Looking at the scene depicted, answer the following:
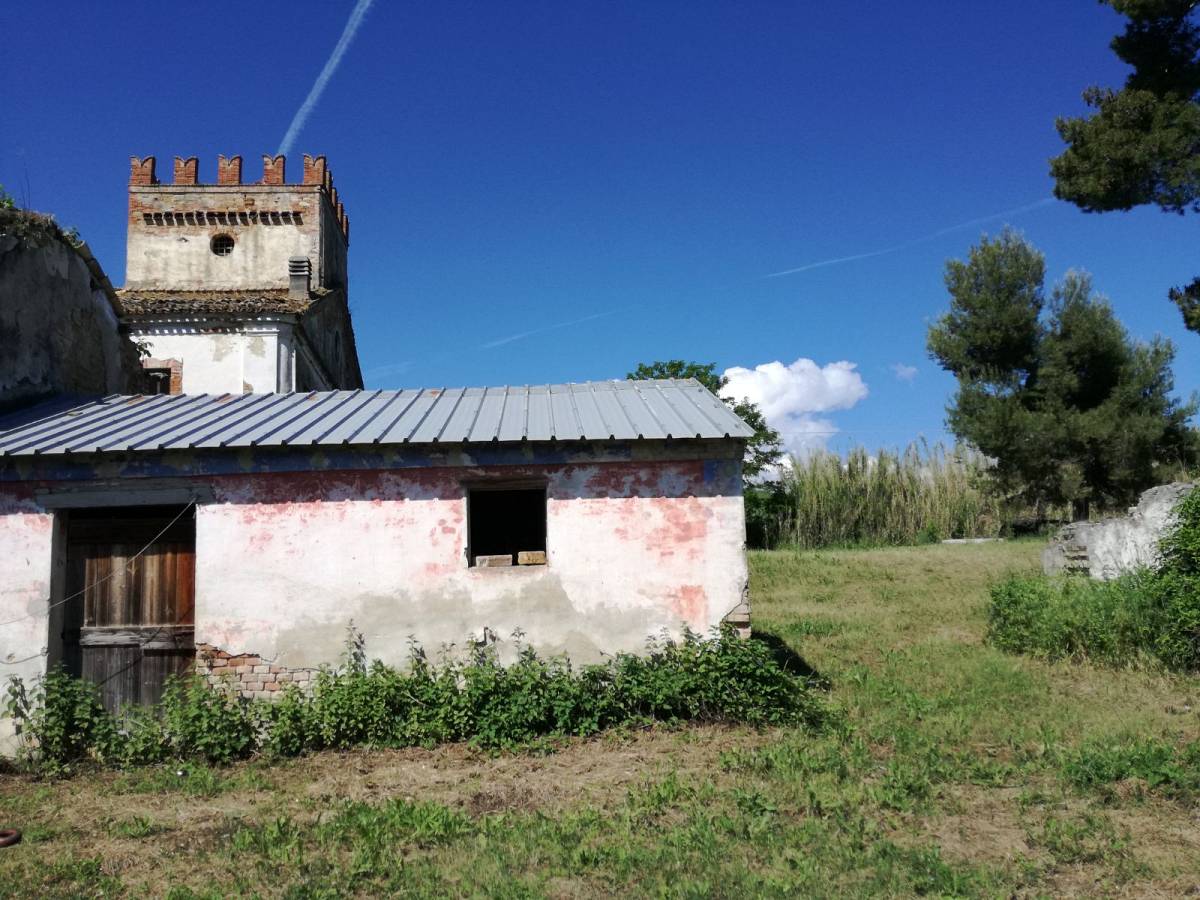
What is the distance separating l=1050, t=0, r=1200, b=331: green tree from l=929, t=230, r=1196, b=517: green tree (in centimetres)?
863

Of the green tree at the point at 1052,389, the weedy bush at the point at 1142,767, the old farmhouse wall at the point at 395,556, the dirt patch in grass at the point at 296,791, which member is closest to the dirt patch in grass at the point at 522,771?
the dirt patch in grass at the point at 296,791

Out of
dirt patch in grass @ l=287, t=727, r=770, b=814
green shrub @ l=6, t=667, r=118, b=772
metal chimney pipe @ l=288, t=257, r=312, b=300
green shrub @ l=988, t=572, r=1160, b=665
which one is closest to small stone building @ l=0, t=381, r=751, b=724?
green shrub @ l=6, t=667, r=118, b=772

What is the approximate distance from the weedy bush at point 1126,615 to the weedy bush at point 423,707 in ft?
13.1

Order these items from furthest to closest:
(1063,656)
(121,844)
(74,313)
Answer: (74,313), (1063,656), (121,844)

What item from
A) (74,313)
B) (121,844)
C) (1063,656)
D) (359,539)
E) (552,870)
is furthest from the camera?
(74,313)

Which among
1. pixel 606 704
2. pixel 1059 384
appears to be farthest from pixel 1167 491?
pixel 1059 384

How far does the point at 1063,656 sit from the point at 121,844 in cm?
960

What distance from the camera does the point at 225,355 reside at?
18.7 metres

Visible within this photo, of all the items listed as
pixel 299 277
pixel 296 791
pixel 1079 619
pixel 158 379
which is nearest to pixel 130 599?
pixel 296 791

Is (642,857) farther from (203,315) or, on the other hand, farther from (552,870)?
(203,315)

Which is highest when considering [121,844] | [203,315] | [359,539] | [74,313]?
[203,315]

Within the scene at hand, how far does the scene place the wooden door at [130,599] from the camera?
821cm

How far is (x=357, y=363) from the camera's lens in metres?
27.2

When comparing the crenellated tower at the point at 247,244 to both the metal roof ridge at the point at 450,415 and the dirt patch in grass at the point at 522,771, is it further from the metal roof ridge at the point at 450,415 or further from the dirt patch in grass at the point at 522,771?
the dirt patch in grass at the point at 522,771
